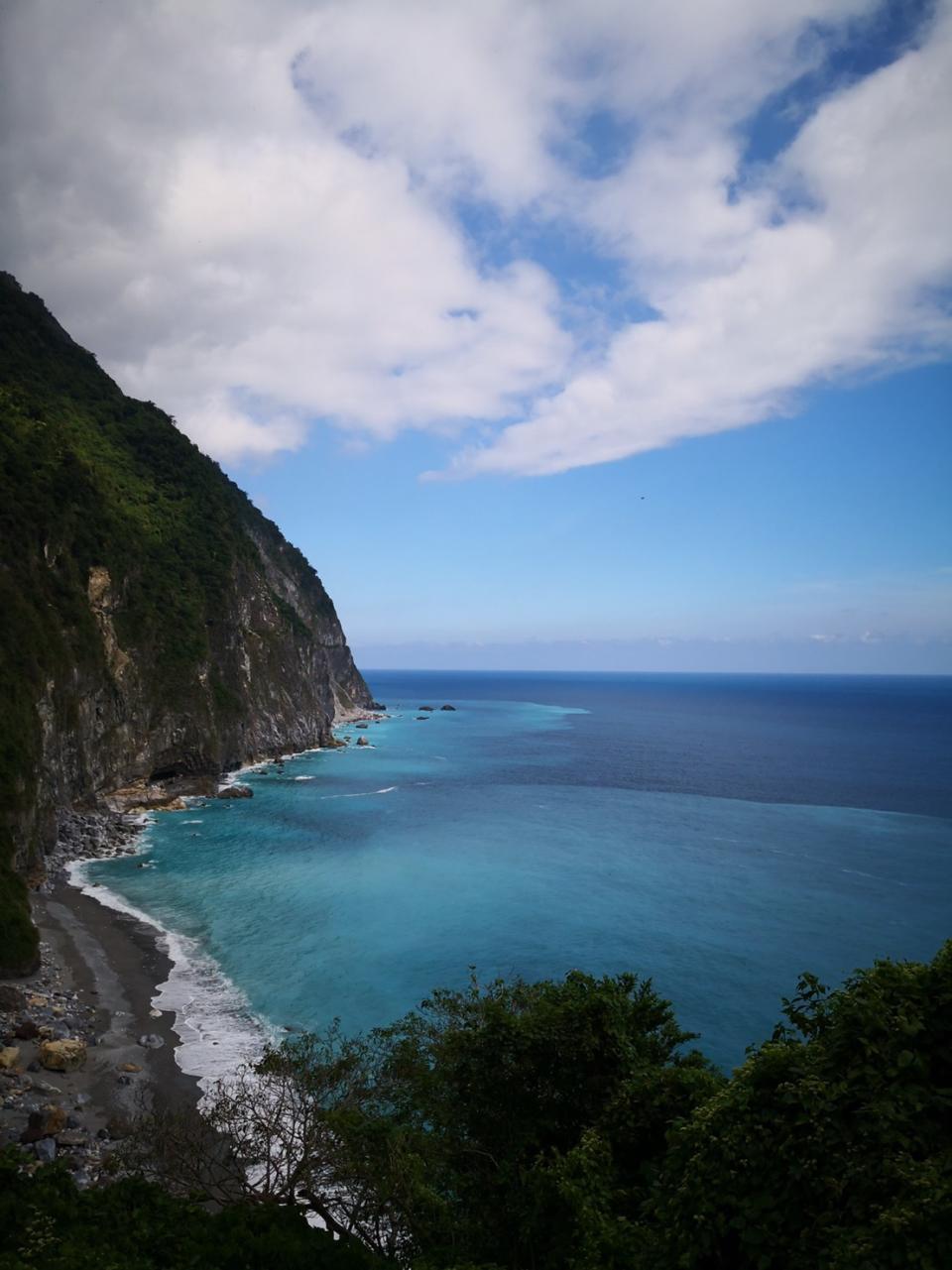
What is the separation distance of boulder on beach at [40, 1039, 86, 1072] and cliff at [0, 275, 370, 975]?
6.54 meters

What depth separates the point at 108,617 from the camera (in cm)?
5894

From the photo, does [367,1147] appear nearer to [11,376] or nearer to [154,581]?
[154,581]

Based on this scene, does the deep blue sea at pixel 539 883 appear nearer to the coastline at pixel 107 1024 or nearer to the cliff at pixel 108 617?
the coastline at pixel 107 1024

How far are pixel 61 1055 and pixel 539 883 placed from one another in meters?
28.8

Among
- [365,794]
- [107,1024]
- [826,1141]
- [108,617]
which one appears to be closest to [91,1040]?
[107,1024]

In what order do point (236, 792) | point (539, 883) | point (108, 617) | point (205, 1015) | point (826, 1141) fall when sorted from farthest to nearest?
point (236, 792), point (108, 617), point (539, 883), point (205, 1015), point (826, 1141)

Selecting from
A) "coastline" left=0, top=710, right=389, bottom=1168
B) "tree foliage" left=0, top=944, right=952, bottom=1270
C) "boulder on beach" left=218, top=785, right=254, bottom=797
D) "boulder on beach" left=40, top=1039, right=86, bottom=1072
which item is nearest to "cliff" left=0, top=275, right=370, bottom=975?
"coastline" left=0, top=710, right=389, bottom=1168

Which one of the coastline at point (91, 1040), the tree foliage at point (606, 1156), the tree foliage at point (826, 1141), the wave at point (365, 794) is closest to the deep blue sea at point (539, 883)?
the wave at point (365, 794)

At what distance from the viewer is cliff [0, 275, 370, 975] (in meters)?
41.2

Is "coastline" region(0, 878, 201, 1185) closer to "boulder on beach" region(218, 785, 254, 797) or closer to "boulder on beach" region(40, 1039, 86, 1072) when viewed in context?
"boulder on beach" region(40, 1039, 86, 1072)

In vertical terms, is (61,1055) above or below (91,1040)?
above

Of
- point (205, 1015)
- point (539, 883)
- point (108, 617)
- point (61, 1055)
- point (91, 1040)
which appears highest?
point (108, 617)

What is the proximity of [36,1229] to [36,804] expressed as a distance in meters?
36.0

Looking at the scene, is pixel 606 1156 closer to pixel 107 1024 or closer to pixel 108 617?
pixel 107 1024
